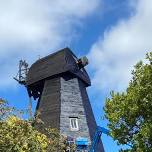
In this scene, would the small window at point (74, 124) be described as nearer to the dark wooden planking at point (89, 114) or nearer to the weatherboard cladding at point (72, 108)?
the weatherboard cladding at point (72, 108)

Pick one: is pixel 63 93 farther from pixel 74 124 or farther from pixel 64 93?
pixel 74 124

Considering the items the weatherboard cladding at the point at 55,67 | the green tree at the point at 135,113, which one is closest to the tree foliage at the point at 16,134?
the green tree at the point at 135,113

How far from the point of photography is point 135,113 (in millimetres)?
29734

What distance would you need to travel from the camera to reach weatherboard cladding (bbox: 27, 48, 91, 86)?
231 ft

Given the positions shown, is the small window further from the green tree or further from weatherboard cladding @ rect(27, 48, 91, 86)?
the green tree

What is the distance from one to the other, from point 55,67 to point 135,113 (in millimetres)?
41628

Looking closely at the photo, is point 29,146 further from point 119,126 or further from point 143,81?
point 143,81

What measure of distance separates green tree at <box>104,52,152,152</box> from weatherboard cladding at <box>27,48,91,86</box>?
39.1 m

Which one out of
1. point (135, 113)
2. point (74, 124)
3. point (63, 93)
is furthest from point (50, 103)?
point (135, 113)

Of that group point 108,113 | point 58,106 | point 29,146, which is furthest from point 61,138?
point 58,106

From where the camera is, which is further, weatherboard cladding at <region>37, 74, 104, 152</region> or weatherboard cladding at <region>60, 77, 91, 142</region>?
weatherboard cladding at <region>37, 74, 104, 152</region>

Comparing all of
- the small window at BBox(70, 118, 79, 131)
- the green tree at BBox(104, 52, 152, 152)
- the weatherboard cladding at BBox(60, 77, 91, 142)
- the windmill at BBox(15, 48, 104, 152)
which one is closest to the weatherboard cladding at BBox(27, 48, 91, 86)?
the windmill at BBox(15, 48, 104, 152)

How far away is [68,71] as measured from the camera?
2768 inches

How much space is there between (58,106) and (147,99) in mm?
38404
